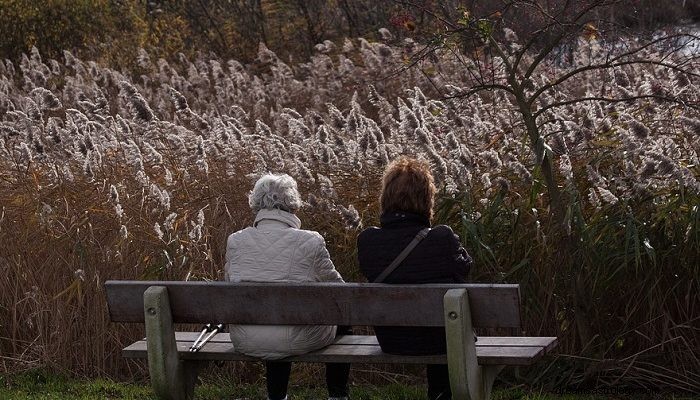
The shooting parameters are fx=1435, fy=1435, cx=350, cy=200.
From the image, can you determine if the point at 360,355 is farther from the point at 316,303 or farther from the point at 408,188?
the point at 408,188

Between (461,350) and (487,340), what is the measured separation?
1.92ft

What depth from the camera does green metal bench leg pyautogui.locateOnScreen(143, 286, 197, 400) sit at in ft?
20.0

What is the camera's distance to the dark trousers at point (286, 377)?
254 inches

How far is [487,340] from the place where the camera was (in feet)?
20.3

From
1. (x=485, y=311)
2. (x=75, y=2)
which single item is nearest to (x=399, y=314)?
(x=485, y=311)

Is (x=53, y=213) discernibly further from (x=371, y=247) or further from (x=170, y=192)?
(x=371, y=247)

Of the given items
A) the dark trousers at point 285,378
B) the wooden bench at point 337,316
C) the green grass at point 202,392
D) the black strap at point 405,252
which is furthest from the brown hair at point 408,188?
the green grass at point 202,392

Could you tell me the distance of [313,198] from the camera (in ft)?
26.5

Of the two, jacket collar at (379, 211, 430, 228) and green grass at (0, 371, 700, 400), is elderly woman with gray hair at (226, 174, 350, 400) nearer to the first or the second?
jacket collar at (379, 211, 430, 228)

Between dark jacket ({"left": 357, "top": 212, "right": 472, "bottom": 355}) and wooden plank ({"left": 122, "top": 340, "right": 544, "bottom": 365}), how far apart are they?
0.05 meters

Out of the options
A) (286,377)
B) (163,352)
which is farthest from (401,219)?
(163,352)

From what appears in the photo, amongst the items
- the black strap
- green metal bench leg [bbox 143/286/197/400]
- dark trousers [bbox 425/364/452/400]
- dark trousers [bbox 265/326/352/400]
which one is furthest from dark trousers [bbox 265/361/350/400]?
the black strap

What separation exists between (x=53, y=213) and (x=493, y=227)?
2.70 m

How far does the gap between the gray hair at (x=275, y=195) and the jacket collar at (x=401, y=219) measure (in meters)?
0.44
